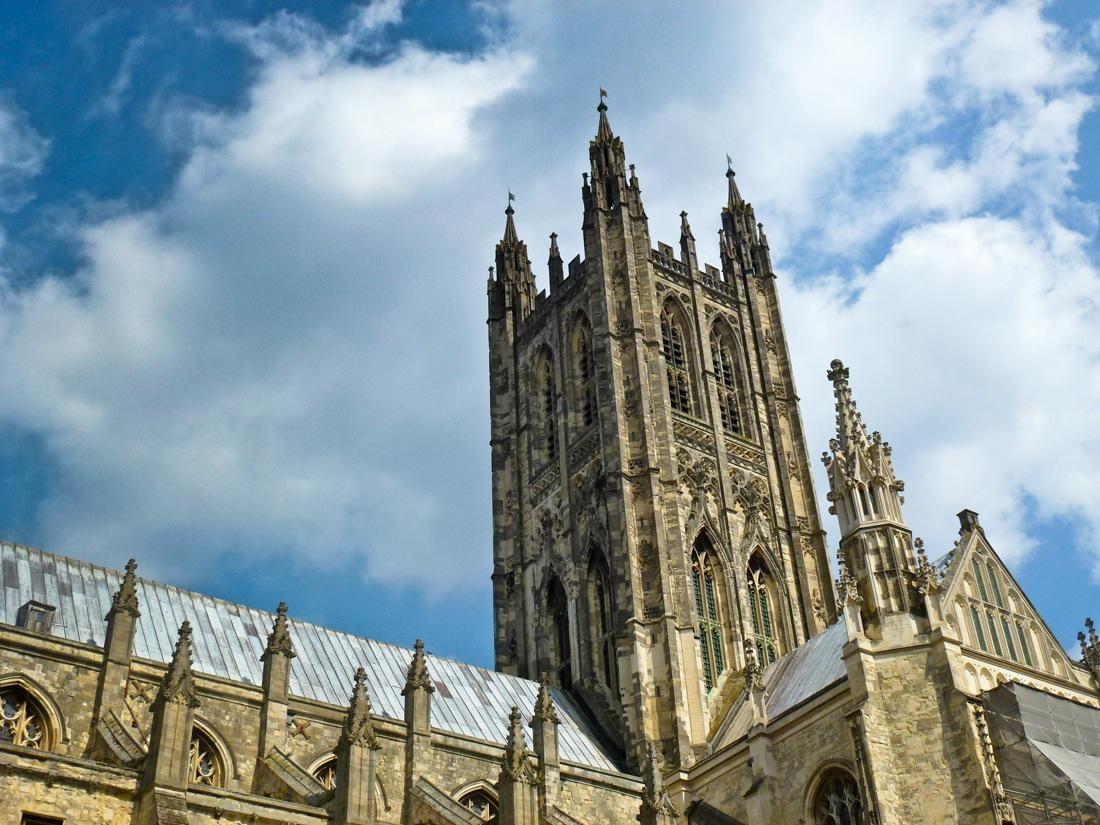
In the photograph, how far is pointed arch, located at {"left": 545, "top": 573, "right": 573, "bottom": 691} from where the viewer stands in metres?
36.7

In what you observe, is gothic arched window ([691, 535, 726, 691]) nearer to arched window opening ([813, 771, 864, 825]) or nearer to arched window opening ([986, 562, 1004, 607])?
arched window opening ([813, 771, 864, 825])

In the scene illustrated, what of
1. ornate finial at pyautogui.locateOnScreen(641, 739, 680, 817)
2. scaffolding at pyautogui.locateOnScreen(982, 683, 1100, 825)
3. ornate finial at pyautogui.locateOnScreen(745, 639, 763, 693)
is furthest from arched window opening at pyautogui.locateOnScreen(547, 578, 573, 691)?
scaffolding at pyautogui.locateOnScreen(982, 683, 1100, 825)

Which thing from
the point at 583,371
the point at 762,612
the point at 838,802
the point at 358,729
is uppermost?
the point at 583,371

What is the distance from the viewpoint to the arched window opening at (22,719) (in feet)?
73.6

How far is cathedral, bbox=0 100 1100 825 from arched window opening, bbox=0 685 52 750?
4 centimetres

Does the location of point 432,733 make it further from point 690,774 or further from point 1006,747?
point 1006,747

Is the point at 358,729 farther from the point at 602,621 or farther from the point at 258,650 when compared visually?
the point at 602,621

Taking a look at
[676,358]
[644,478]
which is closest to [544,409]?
[676,358]

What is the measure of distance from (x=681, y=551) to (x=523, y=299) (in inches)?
576

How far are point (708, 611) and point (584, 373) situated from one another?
9.43m

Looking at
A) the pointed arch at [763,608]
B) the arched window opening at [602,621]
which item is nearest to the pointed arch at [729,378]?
the pointed arch at [763,608]

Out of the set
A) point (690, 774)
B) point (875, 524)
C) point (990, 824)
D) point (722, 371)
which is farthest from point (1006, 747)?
point (722, 371)

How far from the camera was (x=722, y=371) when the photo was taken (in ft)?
138

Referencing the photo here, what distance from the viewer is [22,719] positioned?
22.7 m
